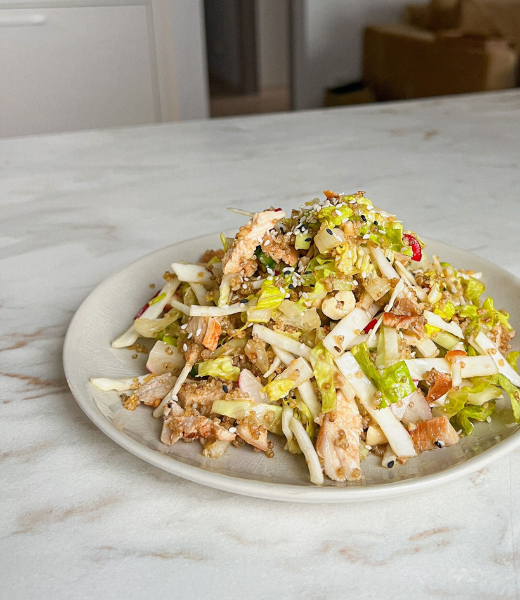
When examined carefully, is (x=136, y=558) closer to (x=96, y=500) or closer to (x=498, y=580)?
(x=96, y=500)

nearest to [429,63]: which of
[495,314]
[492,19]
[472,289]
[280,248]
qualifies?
[492,19]

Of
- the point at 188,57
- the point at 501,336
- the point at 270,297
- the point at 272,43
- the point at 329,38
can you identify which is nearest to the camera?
the point at 270,297

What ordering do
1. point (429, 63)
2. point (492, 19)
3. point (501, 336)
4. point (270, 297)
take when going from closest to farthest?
point (270, 297) < point (501, 336) < point (492, 19) < point (429, 63)

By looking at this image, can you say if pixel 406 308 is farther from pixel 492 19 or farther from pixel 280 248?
pixel 492 19

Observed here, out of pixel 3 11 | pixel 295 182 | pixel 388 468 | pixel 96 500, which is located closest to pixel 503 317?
pixel 388 468

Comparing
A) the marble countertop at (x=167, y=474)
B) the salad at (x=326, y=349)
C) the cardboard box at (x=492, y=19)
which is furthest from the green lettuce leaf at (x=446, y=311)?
the cardboard box at (x=492, y=19)

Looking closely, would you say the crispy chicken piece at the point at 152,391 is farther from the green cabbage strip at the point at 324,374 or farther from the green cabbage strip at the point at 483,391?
the green cabbage strip at the point at 483,391
